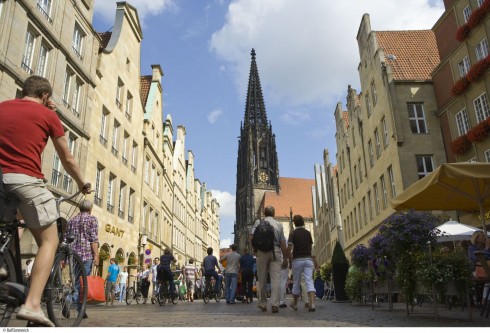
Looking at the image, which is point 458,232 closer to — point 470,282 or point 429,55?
point 470,282

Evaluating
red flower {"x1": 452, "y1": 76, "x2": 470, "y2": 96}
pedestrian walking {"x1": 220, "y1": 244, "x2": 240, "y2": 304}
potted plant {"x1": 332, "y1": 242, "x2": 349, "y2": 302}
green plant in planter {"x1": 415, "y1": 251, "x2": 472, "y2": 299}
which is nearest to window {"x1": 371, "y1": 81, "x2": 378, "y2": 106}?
red flower {"x1": 452, "y1": 76, "x2": 470, "y2": 96}

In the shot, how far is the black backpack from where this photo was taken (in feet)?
27.5

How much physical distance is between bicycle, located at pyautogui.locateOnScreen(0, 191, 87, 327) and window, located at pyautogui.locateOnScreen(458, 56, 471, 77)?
19859mm

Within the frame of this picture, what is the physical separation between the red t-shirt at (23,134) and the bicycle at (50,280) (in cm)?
29

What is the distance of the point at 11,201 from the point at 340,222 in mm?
38347

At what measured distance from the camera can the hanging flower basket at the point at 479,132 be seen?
54.7 feet

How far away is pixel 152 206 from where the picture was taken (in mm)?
31016

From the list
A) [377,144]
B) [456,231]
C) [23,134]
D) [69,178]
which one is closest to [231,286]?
[456,231]

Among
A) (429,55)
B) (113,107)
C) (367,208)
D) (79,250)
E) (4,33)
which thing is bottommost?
(79,250)

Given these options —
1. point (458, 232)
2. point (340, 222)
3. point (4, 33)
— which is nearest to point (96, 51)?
point (4, 33)

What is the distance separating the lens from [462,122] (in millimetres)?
19828

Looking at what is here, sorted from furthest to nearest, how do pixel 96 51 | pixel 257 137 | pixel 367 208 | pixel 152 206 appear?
pixel 257 137, pixel 152 206, pixel 367 208, pixel 96 51

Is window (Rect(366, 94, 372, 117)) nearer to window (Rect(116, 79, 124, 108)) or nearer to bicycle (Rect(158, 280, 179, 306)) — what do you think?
window (Rect(116, 79, 124, 108))

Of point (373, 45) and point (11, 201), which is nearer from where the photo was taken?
point (11, 201)
